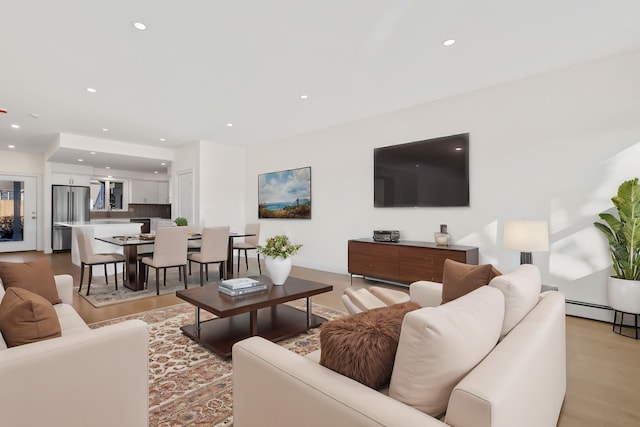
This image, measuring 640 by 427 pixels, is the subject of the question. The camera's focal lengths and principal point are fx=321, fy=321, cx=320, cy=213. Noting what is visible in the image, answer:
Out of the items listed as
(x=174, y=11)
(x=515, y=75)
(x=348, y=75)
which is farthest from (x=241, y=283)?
(x=515, y=75)

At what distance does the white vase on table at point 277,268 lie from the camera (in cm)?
304

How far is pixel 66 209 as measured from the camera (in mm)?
8523

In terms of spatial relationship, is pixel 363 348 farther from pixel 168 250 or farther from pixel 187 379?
pixel 168 250

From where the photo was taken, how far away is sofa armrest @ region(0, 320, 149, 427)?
115 cm

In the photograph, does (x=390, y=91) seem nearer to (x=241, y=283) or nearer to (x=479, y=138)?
(x=479, y=138)

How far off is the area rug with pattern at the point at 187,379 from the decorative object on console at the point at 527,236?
2.03 meters

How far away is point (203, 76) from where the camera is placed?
147 inches

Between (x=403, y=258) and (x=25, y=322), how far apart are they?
12.5 feet

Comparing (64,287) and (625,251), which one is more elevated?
(625,251)

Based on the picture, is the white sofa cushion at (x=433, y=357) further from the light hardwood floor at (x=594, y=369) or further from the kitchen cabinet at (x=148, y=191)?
the kitchen cabinet at (x=148, y=191)

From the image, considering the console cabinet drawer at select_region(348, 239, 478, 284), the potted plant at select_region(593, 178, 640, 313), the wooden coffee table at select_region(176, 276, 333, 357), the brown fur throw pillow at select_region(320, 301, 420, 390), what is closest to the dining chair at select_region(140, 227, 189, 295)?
the wooden coffee table at select_region(176, 276, 333, 357)

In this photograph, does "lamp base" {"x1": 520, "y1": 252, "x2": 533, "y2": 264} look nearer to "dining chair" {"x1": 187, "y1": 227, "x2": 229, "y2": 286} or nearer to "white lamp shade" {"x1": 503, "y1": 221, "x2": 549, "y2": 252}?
"white lamp shade" {"x1": 503, "y1": 221, "x2": 549, "y2": 252}

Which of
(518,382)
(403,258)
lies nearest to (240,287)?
(518,382)

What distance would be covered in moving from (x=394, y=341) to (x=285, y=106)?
4.27 meters
